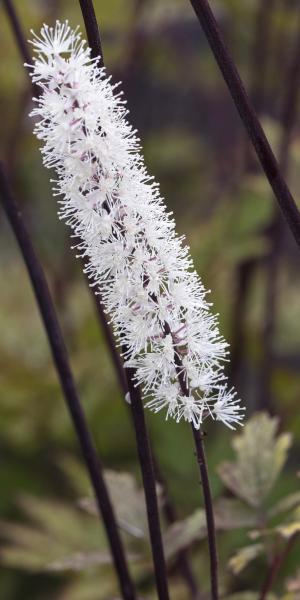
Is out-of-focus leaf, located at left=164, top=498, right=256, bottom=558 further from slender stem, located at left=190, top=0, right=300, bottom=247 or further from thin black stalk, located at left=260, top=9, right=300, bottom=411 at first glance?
thin black stalk, located at left=260, top=9, right=300, bottom=411

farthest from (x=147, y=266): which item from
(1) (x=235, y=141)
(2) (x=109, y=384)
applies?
(1) (x=235, y=141)

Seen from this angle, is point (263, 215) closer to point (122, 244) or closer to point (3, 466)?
point (3, 466)

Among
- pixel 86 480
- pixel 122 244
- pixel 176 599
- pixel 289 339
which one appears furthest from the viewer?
pixel 289 339

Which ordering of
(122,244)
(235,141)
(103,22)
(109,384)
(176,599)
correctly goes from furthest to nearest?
(235,141)
(103,22)
(109,384)
(176,599)
(122,244)

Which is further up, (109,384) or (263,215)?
(263,215)

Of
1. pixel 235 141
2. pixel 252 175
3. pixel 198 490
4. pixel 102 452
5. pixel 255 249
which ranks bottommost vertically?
pixel 198 490

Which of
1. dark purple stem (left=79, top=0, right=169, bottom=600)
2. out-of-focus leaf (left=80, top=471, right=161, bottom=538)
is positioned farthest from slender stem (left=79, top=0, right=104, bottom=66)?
out-of-focus leaf (left=80, top=471, right=161, bottom=538)

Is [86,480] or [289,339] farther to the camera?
[289,339]

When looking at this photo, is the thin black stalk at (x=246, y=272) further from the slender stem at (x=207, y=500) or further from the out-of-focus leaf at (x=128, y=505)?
the slender stem at (x=207, y=500)
